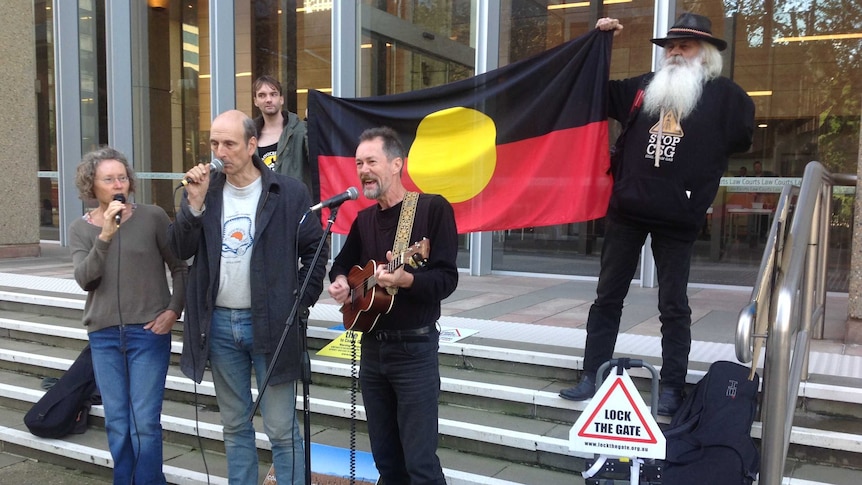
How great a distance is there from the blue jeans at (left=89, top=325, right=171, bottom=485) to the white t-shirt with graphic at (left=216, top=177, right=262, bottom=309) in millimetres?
640

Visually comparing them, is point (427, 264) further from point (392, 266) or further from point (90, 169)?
point (90, 169)

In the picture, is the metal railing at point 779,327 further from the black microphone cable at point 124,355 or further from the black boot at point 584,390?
the black microphone cable at point 124,355

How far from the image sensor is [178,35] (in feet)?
36.6

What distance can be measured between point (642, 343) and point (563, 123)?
171 centimetres

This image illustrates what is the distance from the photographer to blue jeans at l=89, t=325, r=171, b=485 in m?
3.39

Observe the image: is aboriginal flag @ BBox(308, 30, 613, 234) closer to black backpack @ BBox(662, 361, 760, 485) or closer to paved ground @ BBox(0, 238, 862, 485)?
paved ground @ BBox(0, 238, 862, 485)

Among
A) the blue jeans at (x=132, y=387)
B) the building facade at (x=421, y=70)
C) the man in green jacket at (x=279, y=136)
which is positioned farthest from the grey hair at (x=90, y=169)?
the building facade at (x=421, y=70)

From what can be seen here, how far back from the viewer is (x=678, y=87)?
336cm

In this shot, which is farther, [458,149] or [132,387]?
[458,149]

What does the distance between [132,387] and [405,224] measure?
1804 mm

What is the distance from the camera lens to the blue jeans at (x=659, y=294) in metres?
3.49

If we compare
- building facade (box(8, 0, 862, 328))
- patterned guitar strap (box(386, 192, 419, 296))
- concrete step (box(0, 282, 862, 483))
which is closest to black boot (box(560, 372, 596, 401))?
concrete step (box(0, 282, 862, 483))

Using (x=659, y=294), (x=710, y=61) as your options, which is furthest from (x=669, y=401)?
(x=710, y=61)

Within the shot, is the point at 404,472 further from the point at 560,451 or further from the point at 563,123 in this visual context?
the point at 563,123
